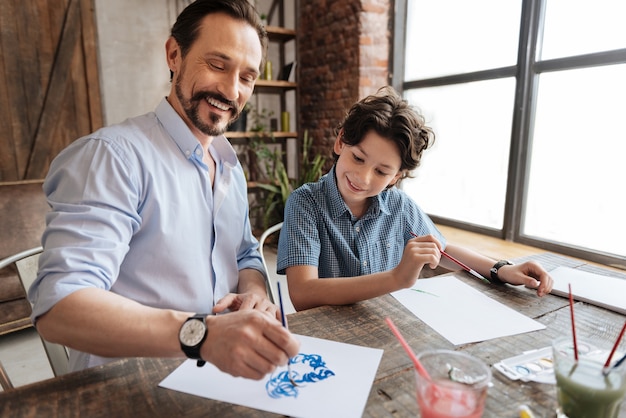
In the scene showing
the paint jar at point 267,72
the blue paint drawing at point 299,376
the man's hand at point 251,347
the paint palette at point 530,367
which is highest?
the paint jar at point 267,72

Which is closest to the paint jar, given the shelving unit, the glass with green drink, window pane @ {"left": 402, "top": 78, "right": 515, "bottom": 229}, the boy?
the shelving unit

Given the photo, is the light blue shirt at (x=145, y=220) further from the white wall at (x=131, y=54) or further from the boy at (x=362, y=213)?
the white wall at (x=131, y=54)

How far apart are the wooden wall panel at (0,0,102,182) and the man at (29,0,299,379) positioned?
2962 mm

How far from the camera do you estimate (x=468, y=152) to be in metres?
3.20

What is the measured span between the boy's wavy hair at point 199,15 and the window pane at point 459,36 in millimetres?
2320

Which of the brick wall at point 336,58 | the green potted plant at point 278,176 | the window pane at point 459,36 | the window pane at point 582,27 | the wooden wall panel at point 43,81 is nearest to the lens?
the window pane at point 582,27

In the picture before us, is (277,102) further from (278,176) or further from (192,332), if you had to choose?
(192,332)

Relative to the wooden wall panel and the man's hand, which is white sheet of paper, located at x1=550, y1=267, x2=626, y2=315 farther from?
the wooden wall panel

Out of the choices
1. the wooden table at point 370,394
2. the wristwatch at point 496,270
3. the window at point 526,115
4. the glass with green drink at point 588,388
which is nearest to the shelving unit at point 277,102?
the window at point 526,115

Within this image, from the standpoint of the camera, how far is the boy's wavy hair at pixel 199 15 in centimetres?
114

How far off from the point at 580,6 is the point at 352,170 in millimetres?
2098

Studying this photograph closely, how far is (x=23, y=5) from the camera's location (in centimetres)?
334

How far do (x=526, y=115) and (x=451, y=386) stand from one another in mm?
2640

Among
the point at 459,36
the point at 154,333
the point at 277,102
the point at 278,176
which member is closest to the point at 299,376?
the point at 154,333
